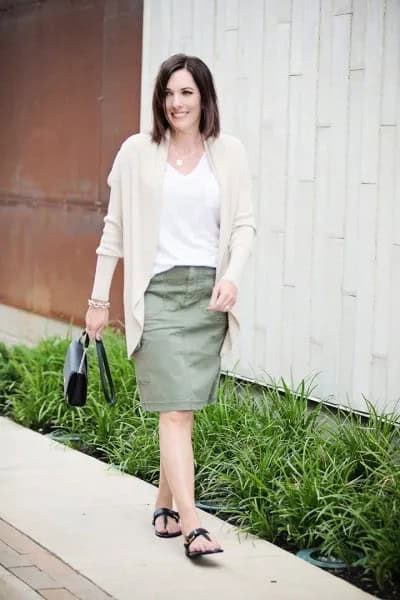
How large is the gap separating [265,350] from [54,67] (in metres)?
4.21

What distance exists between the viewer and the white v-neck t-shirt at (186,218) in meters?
5.52

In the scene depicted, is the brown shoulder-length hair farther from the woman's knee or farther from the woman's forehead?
the woman's knee

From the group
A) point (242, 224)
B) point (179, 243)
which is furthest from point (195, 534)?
point (242, 224)

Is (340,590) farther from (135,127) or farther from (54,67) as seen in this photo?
(54,67)

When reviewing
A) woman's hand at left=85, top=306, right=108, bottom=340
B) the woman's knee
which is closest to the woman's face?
woman's hand at left=85, top=306, right=108, bottom=340

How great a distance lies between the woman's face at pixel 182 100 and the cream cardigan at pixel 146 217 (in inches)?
4.5

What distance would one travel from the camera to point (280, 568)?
5.34m

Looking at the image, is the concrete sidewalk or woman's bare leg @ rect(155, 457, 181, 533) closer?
the concrete sidewalk

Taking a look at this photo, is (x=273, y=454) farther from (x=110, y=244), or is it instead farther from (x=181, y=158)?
(x=181, y=158)

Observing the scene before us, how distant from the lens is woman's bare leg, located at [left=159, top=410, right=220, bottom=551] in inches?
215

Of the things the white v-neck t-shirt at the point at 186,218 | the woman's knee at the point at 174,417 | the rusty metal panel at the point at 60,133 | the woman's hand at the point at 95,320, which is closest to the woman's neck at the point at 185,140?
the white v-neck t-shirt at the point at 186,218

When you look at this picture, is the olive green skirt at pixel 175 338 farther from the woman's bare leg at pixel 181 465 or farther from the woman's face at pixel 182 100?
the woman's face at pixel 182 100

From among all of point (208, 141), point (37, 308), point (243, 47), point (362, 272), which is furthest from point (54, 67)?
point (208, 141)

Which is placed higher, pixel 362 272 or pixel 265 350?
pixel 362 272
